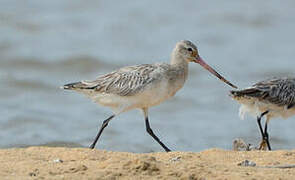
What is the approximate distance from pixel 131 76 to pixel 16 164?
3178 millimetres

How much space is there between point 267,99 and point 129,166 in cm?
457

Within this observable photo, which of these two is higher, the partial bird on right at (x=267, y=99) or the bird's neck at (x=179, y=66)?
the bird's neck at (x=179, y=66)

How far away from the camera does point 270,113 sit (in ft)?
37.7

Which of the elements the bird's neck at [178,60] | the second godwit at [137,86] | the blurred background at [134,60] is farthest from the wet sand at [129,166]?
the blurred background at [134,60]

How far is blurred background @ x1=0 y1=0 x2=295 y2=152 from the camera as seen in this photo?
14.0 m

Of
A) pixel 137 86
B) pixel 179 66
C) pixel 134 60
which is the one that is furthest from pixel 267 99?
pixel 134 60

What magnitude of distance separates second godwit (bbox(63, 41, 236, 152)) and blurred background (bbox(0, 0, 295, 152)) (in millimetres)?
2381

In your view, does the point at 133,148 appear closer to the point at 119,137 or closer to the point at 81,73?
the point at 119,137

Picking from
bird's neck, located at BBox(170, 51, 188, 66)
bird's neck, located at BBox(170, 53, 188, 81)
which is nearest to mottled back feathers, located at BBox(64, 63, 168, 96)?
bird's neck, located at BBox(170, 53, 188, 81)

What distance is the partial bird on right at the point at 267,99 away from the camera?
11070 mm

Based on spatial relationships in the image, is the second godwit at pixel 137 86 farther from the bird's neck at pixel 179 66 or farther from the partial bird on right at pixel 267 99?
the partial bird on right at pixel 267 99

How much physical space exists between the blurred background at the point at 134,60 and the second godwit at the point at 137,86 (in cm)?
238

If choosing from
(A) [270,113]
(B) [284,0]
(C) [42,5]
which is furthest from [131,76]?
(B) [284,0]

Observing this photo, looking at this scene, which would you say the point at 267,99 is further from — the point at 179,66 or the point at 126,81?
the point at 126,81
